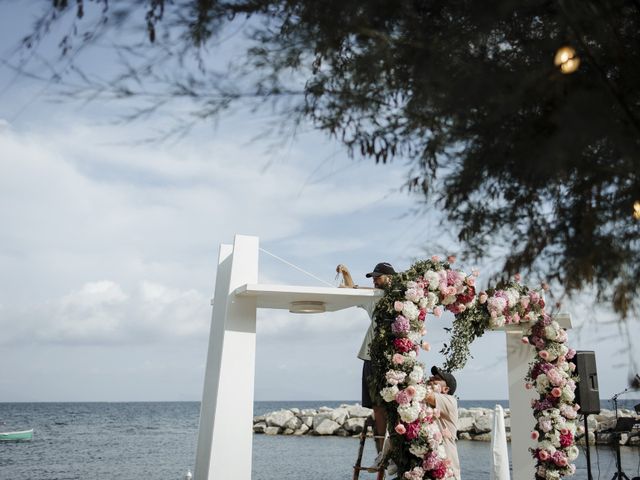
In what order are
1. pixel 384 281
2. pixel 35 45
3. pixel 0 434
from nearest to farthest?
pixel 35 45
pixel 384 281
pixel 0 434

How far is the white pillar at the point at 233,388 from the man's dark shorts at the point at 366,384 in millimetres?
1149

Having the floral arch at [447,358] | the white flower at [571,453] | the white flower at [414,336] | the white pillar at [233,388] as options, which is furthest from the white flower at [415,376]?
the white flower at [571,453]

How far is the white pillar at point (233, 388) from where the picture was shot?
591 cm

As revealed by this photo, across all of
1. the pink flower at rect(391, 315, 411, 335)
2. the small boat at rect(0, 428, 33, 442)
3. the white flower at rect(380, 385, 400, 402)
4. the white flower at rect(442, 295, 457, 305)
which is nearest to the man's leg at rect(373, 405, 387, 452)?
the white flower at rect(380, 385, 400, 402)

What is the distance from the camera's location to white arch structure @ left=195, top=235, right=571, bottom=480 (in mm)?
5918

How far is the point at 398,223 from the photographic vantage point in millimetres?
2086

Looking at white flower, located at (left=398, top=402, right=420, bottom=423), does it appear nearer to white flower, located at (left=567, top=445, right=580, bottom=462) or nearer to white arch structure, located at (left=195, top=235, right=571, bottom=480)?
white arch structure, located at (left=195, top=235, right=571, bottom=480)

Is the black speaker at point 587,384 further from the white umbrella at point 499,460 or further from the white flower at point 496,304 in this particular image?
the white flower at point 496,304

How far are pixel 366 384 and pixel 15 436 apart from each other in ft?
91.9

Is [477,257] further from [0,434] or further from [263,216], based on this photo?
[0,434]

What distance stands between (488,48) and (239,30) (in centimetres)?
79

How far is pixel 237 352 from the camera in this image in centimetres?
620

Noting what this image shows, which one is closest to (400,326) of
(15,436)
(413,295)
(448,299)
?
(413,295)

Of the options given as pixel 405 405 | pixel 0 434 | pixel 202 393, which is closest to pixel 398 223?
pixel 405 405
